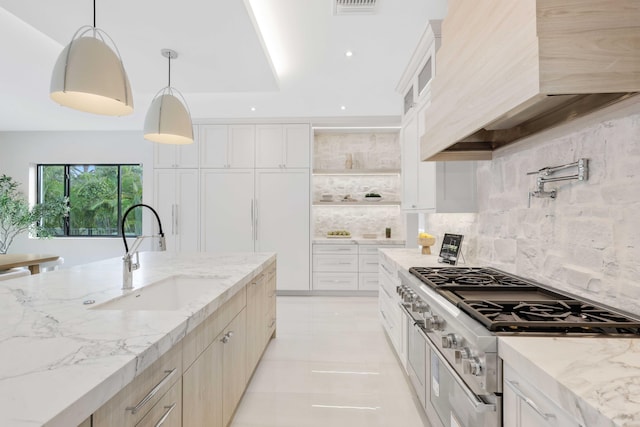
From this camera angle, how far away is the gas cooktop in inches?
41.8

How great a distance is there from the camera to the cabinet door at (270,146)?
517 centimetres

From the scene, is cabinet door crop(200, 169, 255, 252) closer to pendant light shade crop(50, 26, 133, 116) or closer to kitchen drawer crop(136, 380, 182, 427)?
pendant light shade crop(50, 26, 133, 116)

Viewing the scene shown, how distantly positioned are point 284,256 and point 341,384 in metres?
2.83

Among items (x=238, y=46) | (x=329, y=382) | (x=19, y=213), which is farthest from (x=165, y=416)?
(x=19, y=213)

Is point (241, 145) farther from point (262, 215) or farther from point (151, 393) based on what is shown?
point (151, 393)

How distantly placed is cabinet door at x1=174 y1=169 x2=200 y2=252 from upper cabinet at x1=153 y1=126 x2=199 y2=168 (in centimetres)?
11

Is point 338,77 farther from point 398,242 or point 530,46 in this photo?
point 530,46

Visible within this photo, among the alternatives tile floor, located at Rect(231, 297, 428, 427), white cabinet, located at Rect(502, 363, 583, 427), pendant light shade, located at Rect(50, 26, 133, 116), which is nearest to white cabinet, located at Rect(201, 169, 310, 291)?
tile floor, located at Rect(231, 297, 428, 427)

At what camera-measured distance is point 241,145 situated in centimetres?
520

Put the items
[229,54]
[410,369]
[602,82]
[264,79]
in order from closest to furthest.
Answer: [602,82] → [410,369] → [229,54] → [264,79]

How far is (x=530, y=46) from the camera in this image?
40.6 inches

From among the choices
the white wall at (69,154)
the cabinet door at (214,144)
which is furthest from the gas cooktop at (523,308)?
the white wall at (69,154)

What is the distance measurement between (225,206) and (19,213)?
13.6 feet

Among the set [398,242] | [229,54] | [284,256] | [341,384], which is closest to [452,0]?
[229,54]
